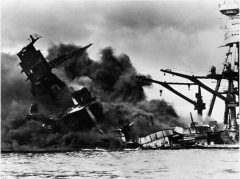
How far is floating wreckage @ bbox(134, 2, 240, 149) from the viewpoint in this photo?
40344 mm

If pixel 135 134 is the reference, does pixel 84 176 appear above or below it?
below

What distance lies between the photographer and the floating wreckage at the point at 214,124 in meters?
40.3

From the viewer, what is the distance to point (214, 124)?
4519 cm

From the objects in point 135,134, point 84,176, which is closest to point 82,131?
point 135,134

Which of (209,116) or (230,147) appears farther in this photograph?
(209,116)

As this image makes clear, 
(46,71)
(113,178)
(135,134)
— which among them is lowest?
(113,178)

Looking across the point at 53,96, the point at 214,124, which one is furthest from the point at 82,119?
the point at 214,124

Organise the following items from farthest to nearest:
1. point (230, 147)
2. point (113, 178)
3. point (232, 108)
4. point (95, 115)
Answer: point (232, 108), point (95, 115), point (230, 147), point (113, 178)

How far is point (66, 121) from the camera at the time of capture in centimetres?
4053

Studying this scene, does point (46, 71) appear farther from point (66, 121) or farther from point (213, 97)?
point (213, 97)

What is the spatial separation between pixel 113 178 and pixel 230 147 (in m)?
23.9

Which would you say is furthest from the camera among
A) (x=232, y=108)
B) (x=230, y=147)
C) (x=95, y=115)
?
(x=232, y=108)

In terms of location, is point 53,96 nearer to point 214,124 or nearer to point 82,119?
point 82,119

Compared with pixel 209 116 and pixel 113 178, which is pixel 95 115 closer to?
pixel 209 116
